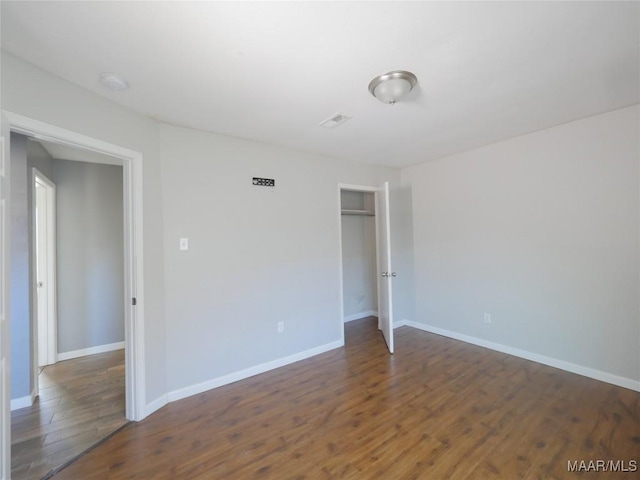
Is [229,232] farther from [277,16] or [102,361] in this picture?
[102,361]

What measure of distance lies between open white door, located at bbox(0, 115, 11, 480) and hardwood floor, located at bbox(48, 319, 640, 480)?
48cm

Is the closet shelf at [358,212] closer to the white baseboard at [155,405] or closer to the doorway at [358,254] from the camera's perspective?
the doorway at [358,254]

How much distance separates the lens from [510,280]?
3246 mm

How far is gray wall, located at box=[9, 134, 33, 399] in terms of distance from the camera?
2379 mm

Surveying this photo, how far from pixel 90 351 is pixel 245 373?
2327 mm

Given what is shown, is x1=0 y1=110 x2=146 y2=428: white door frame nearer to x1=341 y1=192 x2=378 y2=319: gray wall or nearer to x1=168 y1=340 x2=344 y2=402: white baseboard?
x1=168 y1=340 x2=344 y2=402: white baseboard

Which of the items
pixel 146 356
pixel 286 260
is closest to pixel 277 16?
pixel 286 260

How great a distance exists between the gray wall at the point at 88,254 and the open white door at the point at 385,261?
11.8ft

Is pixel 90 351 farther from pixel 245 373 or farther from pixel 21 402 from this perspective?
pixel 245 373

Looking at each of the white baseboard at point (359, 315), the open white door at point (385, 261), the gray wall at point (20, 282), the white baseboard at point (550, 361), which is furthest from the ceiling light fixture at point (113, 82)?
the white baseboard at point (550, 361)

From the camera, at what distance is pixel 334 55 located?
1632 millimetres

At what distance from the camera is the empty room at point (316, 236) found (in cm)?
151

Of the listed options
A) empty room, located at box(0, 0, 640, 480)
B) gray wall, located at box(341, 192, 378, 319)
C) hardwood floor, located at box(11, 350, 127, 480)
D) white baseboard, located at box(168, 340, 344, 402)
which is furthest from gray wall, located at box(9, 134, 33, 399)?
gray wall, located at box(341, 192, 378, 319)

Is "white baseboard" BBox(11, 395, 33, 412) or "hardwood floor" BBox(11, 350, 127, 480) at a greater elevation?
"white baseboard" BBox(11, 395, 33, 412)
